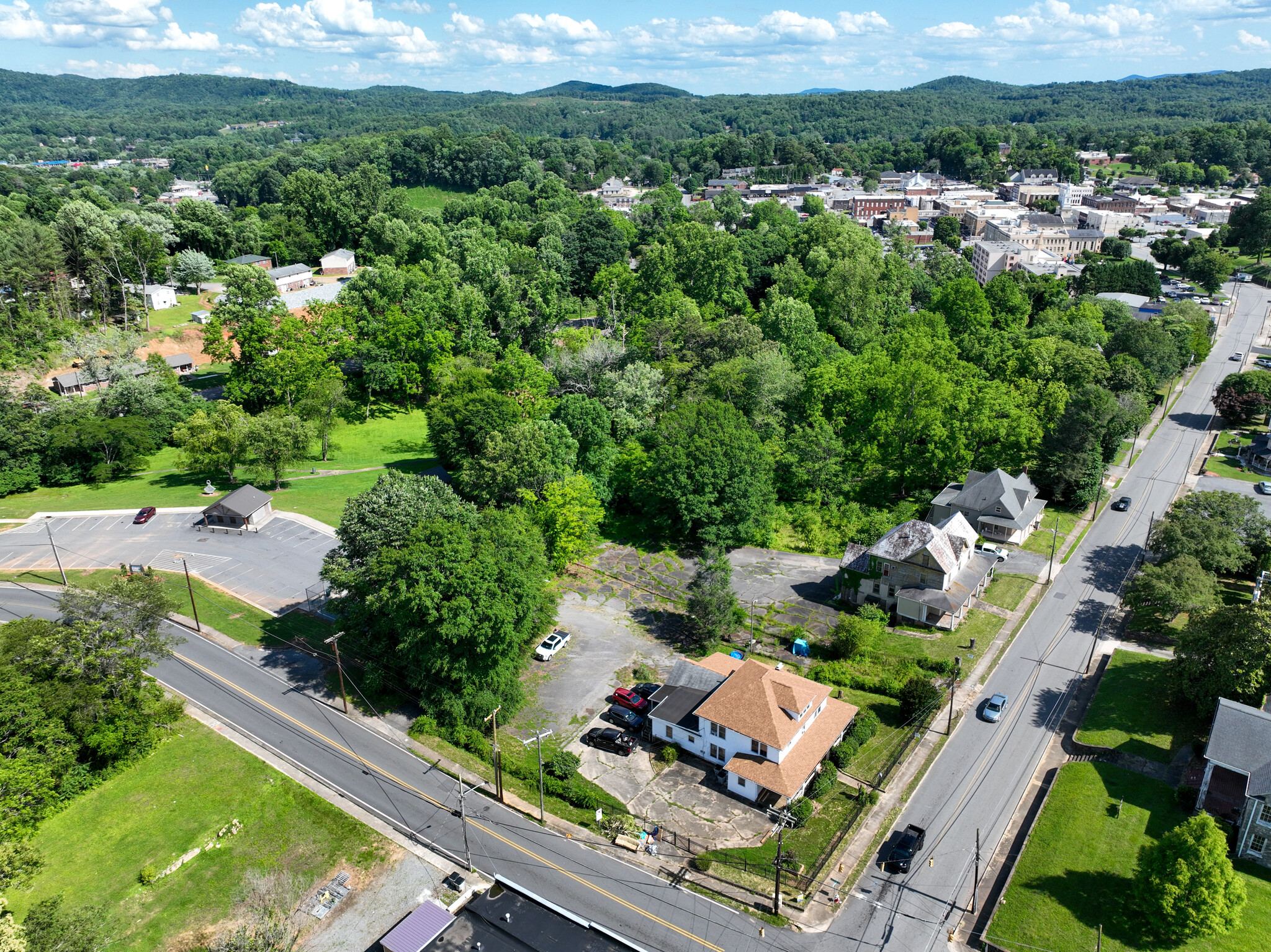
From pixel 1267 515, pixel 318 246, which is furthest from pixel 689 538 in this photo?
pixel 318 246

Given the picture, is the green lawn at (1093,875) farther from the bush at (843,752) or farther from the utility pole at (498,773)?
the utility pole at (498,773)

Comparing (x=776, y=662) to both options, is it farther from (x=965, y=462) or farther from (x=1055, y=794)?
(x=965, y=462)

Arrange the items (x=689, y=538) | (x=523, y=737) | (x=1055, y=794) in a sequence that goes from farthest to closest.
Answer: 1. (x=689, y=538)
2. (x=523, y=737)
3. (x=1055, y=794)

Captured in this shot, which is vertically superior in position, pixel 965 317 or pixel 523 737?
pixel 965 317

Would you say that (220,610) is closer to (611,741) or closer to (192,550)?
(192,550)

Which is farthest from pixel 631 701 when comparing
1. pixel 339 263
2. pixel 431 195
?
pixel 431 195
